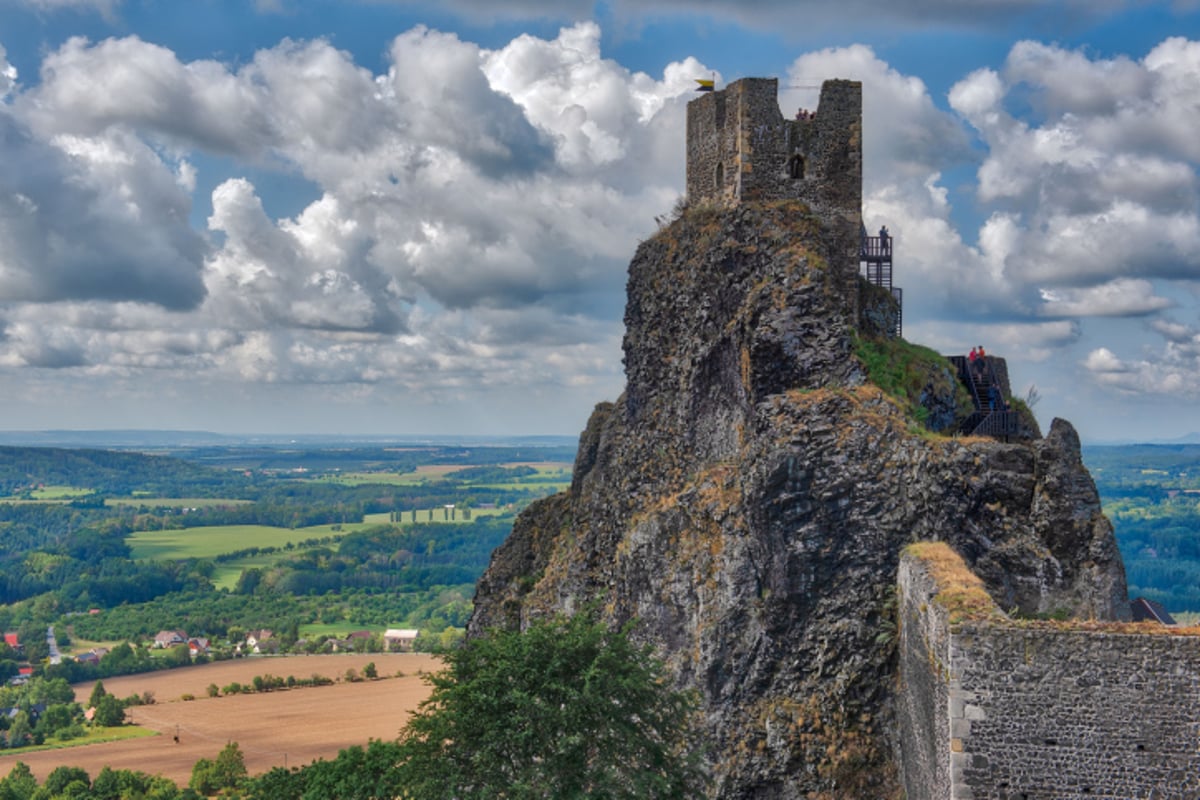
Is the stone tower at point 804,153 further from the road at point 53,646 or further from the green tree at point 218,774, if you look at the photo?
the road at point 53,646

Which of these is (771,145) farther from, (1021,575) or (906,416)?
(1021,575)

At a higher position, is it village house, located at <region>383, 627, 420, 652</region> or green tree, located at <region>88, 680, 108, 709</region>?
green tree, located at <region>88, 680, 108, 709</region>

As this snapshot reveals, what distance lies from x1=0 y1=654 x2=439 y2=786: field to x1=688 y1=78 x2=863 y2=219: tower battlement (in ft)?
207

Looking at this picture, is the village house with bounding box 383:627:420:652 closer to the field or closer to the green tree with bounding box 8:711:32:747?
the field

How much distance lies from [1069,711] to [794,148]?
2579cm

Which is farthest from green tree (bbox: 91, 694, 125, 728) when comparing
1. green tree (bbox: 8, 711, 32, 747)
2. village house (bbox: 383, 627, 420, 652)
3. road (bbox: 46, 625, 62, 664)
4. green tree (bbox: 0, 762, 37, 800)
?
village house (bbox: 383, 627, 420, 652)

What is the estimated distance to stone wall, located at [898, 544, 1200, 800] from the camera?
17000mm

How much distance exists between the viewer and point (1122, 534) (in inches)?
7470

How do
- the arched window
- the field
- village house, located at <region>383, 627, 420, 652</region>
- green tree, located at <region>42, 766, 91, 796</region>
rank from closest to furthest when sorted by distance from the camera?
the arched window, green tree, located at <region>42, 766, 91, 796</region>, the field, village house, located at <region>383, 627, 420, 652</region>

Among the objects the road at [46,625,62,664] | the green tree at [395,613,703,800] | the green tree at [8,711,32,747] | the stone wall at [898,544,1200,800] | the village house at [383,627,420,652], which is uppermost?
the stone wall at [898,544,1200,800]

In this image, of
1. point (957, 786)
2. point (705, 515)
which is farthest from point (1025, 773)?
point (705, 515)

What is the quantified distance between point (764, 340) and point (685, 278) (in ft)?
24.4

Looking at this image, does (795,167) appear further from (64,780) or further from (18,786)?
(18,786)

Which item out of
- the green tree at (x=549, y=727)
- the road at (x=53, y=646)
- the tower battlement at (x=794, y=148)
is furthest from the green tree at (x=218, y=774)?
the road at (x=53, y=646)
